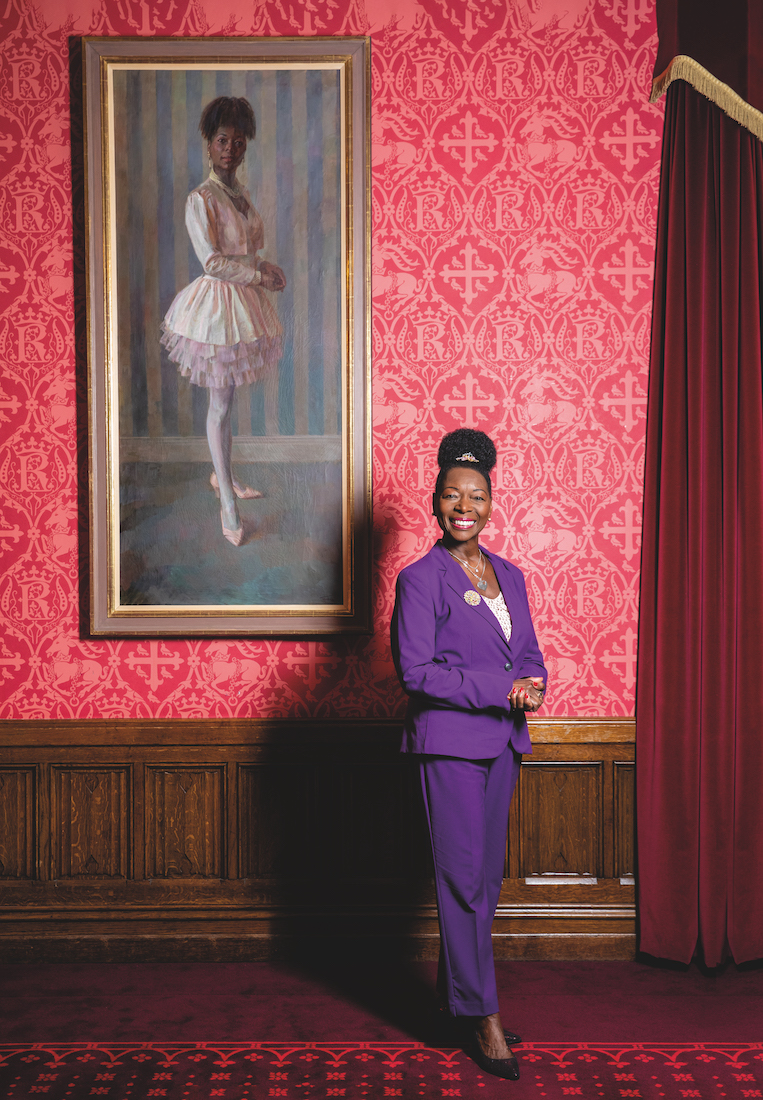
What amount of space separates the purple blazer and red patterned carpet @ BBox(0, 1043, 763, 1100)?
3.07 ft

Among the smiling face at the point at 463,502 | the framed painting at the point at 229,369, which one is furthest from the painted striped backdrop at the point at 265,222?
the smiling face at the point at 463,502

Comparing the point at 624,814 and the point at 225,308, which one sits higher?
the point at 225,308

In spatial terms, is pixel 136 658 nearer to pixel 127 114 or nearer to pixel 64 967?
pixel 64 967

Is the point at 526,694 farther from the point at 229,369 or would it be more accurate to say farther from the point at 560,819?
the point at 229,369

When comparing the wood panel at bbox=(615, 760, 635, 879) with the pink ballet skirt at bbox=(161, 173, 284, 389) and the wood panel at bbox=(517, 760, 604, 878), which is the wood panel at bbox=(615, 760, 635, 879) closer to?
the wood panel at bbox=(517, 760, 604, 878)

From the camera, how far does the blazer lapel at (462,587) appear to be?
2424 mm

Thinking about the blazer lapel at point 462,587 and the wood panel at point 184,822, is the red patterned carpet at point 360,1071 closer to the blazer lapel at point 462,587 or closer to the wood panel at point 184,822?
the wood panel at point 184,822

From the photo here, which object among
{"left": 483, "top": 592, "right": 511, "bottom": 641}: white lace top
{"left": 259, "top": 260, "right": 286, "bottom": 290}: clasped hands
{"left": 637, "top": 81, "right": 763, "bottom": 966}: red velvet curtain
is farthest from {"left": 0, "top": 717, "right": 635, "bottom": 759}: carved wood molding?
{"left": 259, "top": 260, "right": 286, "bottom": 290}: clasped hands

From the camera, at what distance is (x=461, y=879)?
2332 millimetres

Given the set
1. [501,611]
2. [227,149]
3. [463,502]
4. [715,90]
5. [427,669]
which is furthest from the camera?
[227,149]

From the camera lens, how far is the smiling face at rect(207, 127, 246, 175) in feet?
10.4

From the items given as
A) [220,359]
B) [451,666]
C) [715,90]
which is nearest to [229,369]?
[220,359]

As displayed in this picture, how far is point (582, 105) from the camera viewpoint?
10.4 feet

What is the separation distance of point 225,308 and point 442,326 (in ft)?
2.82
